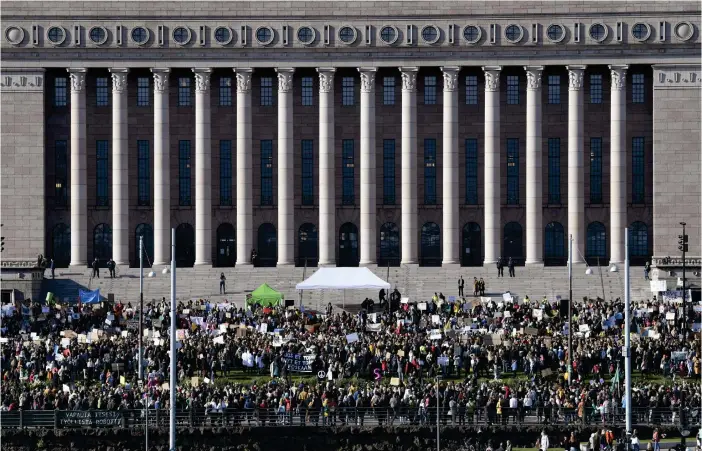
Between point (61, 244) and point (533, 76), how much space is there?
1418 inches

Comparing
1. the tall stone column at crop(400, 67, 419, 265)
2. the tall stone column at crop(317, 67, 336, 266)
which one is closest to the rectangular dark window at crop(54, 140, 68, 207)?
the tall stone column at crop(317, 67, 336, 266)

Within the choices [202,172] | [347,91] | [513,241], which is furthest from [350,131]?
[513,241]

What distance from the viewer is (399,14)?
134125mm

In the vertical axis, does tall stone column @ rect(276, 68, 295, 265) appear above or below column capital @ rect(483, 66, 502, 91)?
below

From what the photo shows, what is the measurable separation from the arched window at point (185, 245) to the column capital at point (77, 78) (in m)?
12.6

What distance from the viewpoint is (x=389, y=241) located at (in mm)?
139750

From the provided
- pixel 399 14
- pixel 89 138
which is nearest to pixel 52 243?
pixel 89 138

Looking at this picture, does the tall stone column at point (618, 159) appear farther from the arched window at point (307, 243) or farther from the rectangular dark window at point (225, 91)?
the rectangular dark window at point (225, 91)

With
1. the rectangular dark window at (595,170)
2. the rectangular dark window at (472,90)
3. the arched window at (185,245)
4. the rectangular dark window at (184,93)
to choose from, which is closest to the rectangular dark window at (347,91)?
the rectangular dark window at (472,90)

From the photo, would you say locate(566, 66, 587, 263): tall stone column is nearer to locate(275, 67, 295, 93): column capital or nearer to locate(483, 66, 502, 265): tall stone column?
locate(483, 66, 502, 265): tall stone column

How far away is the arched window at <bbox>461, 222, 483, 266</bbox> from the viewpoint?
138750 millimetres

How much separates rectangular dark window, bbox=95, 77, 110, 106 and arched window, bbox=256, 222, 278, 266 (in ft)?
47.8

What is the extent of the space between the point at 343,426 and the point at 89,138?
6164cm

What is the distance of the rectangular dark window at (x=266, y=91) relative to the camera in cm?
13912
